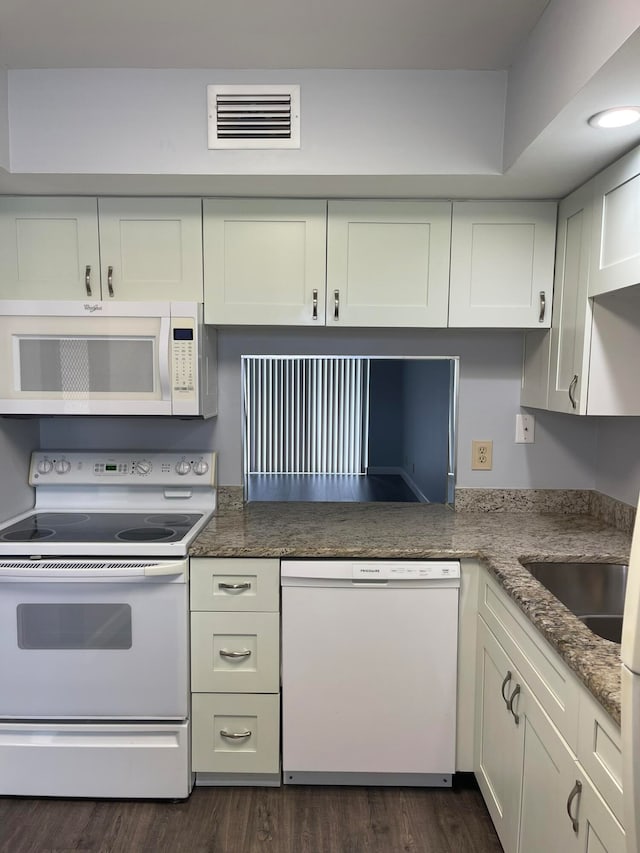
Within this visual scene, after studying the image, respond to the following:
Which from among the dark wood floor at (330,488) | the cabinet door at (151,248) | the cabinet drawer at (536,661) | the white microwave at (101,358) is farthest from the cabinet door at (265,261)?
the cabinet drawer at (536,661)

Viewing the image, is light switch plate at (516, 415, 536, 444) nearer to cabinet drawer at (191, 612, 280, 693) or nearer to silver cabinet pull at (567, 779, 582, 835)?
cabinet drawer at (191, 612, 280, 693)

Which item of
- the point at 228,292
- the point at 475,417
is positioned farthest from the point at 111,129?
the point at 475,417

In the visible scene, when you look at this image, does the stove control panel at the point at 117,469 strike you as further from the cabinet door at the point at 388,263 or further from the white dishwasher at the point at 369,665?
the cabinet door at the point at 388,263

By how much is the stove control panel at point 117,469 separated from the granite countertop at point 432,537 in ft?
0.78

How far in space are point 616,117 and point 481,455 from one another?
4.60 feet

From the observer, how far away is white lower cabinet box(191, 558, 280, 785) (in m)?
1.92

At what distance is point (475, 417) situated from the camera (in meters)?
2.47

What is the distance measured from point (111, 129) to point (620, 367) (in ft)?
6.17

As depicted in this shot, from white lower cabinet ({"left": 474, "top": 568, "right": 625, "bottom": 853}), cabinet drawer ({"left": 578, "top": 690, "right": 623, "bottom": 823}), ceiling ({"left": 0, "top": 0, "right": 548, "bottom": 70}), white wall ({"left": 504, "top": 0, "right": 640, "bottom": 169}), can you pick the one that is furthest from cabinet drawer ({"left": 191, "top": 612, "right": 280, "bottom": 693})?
ceiling ({"left": 0, "top": 0, "right": 548, "bottom": 70})

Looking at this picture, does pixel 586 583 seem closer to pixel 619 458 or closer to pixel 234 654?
pixel 619 458

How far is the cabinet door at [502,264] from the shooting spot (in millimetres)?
2107

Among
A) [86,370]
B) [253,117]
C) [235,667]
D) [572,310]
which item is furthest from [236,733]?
[253,117]

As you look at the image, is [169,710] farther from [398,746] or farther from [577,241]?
[577,241]

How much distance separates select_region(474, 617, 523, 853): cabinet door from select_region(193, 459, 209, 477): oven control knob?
1.26m
